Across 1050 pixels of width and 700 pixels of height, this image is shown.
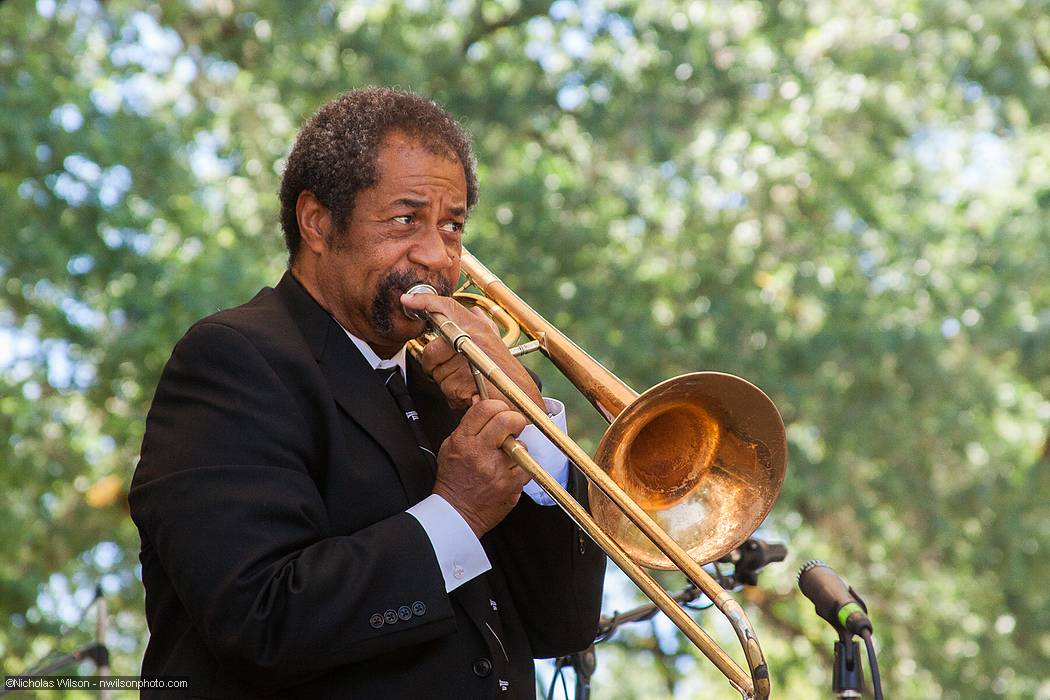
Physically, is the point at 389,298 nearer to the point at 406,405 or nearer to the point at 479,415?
the point at 406,405

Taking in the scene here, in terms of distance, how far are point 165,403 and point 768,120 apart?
26.1 feet

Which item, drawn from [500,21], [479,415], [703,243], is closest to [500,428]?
[479,415]

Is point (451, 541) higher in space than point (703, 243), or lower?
lower

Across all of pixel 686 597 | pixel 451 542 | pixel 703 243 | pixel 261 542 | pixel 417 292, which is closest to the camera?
pixel 261 542

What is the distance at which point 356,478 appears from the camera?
2848 mm

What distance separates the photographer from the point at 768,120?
33.0 ft

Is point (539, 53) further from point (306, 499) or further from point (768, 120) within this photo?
point (306, 499)

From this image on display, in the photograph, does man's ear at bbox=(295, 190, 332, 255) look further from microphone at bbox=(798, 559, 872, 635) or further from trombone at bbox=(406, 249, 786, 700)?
microphone at bbox=(798, 559, 872, 635)

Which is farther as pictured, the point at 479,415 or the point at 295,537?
the point at 479,415

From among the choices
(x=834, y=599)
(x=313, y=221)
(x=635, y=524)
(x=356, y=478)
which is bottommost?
(x=834, y=599)

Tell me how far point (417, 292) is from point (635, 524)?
2.51 feet

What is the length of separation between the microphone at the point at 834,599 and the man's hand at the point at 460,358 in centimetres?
78

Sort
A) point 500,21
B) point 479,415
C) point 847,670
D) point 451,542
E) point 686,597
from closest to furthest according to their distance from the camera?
1. point 451,542
2. point 479,415
3. point 847,670
4. point 686,597
5. point 500,21

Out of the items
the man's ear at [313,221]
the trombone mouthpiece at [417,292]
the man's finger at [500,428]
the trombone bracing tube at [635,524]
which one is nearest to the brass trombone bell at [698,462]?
the trombone bracing tube at [635,524]
